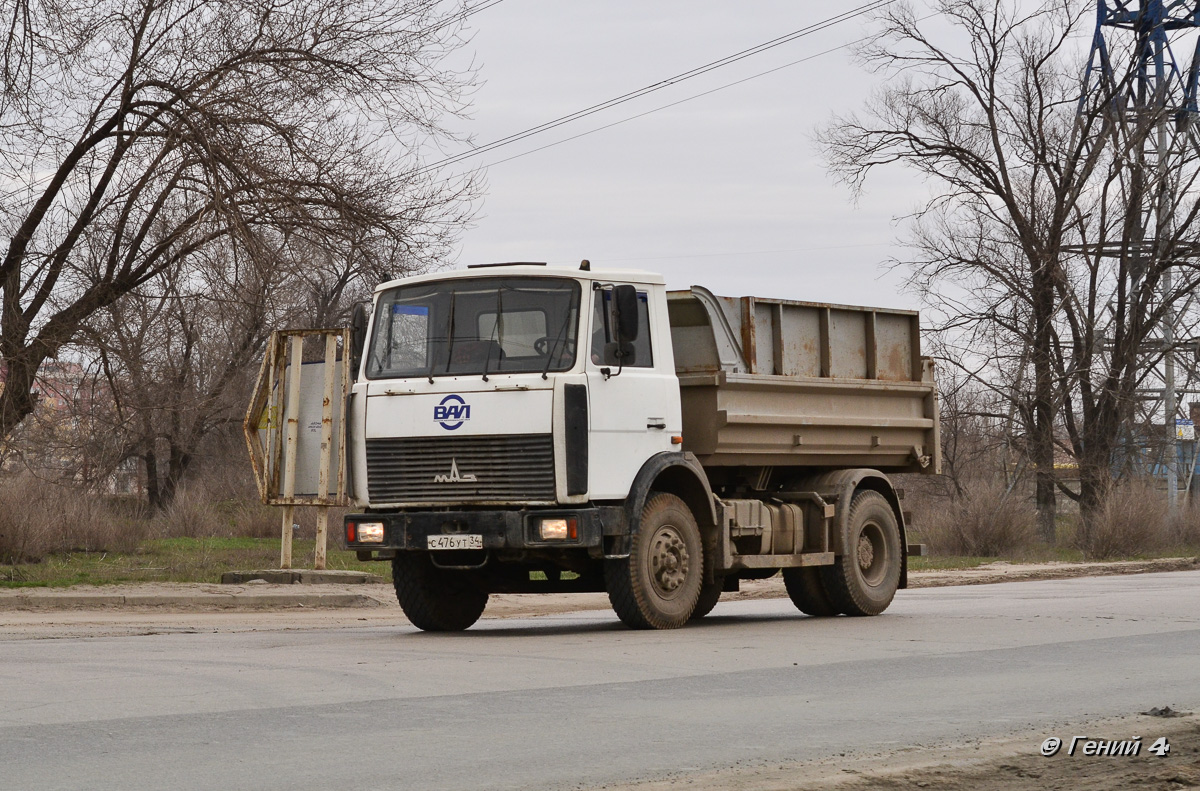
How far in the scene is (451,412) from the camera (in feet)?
40.1

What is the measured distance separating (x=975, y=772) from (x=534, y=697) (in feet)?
9.57

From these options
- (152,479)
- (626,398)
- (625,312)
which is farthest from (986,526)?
(152,479)

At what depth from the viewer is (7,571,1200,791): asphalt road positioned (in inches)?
247

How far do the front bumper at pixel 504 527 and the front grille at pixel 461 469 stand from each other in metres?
0.14

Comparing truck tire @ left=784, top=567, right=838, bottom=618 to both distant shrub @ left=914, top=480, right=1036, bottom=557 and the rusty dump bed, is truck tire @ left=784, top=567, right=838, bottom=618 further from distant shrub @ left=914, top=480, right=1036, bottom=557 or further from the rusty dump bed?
distant shrub @ left=914, top=480, right=1036, bottom=557

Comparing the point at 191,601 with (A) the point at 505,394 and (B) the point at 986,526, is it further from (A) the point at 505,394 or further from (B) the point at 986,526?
(B) the point at 986,526

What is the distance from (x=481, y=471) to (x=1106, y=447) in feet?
97.2

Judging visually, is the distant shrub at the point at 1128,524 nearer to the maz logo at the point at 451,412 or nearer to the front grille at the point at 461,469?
the front grille at the point at 461,469

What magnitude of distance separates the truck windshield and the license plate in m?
1.31

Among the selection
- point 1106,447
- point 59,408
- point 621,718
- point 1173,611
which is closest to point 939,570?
point 1173,611

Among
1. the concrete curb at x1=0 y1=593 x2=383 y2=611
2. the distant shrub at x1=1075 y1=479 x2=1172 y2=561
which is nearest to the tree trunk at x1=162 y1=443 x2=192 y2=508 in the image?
the distant shrub at x1=1075 y1=479 x2=1172 y2=561

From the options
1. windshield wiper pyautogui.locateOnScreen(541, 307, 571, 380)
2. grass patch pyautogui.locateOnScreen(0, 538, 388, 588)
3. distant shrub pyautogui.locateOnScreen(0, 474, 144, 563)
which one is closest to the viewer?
windshield wiper pyautogui.locateOnScreen(541, 307, 571, 380)

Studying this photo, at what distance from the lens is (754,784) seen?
583 centimetres

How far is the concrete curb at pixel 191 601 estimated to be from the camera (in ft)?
52.7
